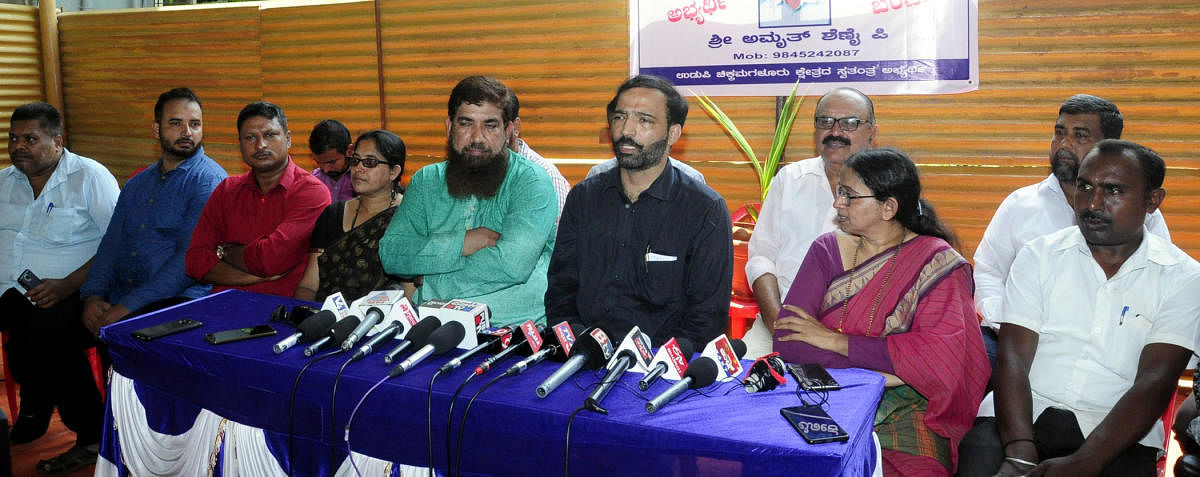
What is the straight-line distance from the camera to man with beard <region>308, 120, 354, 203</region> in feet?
18.1

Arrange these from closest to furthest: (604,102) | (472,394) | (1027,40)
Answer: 1. (472,394)
2. (1027,40)
3. (604,102)

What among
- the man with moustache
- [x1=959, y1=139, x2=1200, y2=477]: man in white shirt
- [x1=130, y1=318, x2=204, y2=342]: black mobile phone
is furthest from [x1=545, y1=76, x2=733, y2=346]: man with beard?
the man with moustache

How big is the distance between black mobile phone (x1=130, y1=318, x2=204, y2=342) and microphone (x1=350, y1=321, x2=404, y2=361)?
75 centimetres

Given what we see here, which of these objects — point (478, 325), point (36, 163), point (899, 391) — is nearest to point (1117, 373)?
point (899, 391)

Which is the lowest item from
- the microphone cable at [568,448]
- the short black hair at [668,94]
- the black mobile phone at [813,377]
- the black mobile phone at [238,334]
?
the microphone cable at [568,448]

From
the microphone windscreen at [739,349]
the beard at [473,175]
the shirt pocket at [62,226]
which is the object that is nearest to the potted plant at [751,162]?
the beard at [473,175]

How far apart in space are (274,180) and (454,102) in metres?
1.36

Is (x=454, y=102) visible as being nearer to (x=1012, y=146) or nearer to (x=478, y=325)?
(x=478, y=325)

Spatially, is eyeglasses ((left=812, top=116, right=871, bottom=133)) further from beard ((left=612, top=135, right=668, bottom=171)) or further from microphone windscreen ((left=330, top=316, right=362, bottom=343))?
microphone windscreen ((left=330, top=316, right=362, bottom=343))

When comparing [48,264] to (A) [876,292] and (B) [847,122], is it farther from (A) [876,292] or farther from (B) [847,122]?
(A) [876,292]

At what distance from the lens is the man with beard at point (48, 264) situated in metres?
4.48

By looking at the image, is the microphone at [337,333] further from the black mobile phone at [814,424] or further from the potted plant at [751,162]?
the potted plant at [751,162]

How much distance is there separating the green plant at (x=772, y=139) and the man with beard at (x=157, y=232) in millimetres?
2915

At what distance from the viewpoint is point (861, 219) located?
9.49 ft
